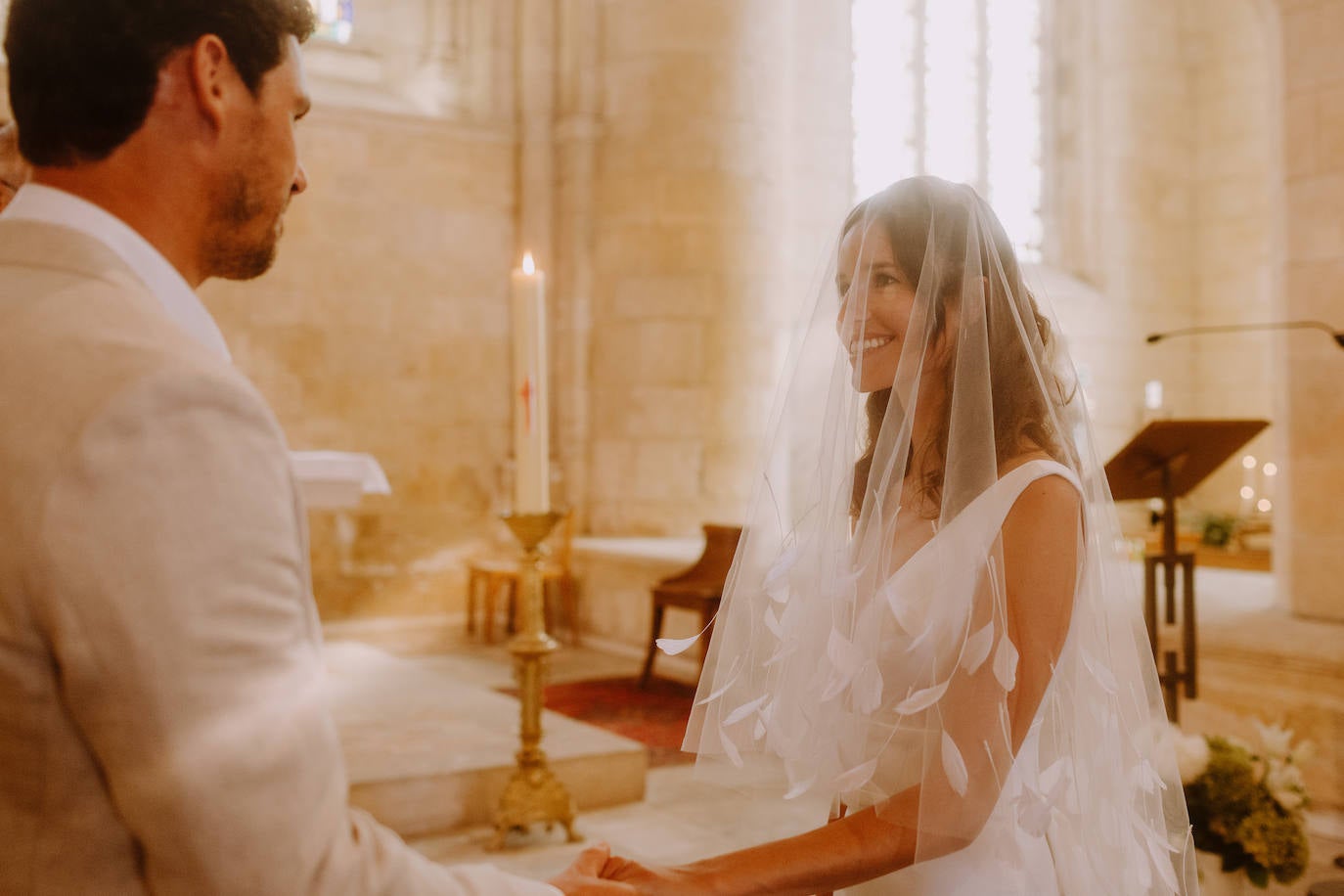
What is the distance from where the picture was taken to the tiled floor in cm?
376

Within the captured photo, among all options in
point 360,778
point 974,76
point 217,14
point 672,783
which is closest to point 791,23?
point 974,76

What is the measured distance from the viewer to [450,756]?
4.18 meters

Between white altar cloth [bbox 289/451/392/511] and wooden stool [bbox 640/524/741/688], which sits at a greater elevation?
white altar cloth [bbox 289/451/392/511]

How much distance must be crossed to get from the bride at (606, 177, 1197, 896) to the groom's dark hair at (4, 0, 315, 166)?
99cm

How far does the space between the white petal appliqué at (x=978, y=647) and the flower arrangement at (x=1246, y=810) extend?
57.4 inches

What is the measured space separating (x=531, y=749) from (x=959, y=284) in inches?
95.9

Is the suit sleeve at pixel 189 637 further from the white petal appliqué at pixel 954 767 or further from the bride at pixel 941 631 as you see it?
the white petal appliqué at pixel 954 767

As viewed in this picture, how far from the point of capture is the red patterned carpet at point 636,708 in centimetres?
542

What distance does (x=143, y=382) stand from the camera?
0.71 meters

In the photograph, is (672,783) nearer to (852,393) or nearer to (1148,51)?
(852,393)

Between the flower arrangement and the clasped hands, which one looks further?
the flower arrangement

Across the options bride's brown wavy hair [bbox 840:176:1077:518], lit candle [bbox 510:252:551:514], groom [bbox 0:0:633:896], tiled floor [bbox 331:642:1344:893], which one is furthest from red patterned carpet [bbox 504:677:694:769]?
groom [bbox 0:0:633:896]

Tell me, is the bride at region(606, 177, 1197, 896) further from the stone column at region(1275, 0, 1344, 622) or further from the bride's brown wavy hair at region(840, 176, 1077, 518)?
the stone column at region(1275, 0, 1344, 622)

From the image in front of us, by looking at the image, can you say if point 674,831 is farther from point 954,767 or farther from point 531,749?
point 954,767
